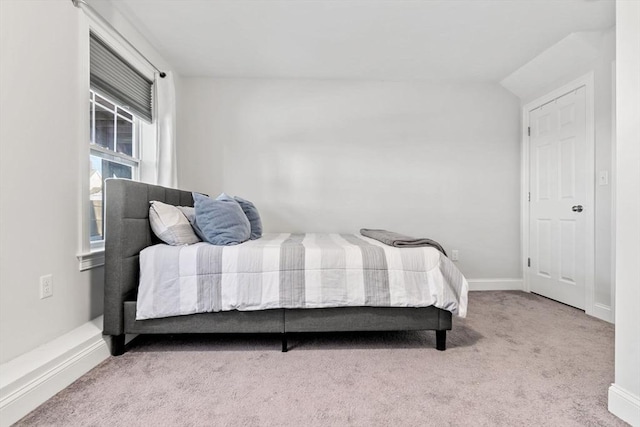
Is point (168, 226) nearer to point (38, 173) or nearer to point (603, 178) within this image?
point (38, 173)

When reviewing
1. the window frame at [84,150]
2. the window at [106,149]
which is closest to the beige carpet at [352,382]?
the window frame at [84,150]

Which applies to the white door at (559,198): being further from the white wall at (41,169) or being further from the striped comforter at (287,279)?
the white wall at (41,169)

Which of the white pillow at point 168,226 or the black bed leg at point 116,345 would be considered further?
the white pillow at point 168,226

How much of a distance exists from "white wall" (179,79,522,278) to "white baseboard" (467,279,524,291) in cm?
7

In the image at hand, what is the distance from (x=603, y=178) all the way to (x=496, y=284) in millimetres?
1484

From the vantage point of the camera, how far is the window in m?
2.13

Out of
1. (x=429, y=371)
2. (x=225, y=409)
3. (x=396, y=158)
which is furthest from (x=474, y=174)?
(x=225, y=409)

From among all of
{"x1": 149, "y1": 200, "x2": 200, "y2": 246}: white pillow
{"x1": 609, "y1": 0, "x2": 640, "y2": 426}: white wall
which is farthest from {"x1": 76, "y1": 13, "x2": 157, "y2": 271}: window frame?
{"x1": 609, "y1": 0, "x2": 640, "y2": 426}: white wall

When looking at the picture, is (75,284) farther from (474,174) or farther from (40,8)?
(474,174)

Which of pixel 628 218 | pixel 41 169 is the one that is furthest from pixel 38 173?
pixel 628 218

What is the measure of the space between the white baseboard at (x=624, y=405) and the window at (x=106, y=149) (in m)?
2.92

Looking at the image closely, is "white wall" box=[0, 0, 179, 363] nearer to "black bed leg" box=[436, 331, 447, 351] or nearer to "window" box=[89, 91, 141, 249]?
"window" box=[89, 91, 141, 249]

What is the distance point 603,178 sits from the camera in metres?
2.59

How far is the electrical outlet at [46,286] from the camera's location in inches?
62.2
